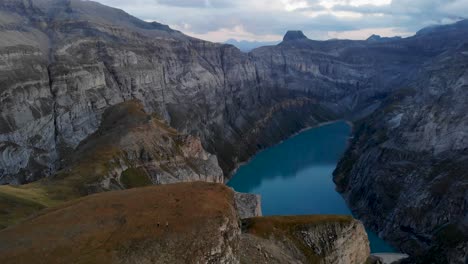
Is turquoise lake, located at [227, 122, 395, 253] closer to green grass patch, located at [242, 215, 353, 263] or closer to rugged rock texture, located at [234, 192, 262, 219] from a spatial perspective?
rugged rock texture, located at [234, 192, 262, 219]

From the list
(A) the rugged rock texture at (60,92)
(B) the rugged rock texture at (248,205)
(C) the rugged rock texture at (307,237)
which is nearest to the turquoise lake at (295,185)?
(A) the rugged rock texture at (60,92)

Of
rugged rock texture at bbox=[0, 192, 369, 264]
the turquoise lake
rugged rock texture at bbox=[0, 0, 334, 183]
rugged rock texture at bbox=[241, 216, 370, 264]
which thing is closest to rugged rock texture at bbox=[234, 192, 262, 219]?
rugged rock texture at bbox=[241, 216, 370, 264]

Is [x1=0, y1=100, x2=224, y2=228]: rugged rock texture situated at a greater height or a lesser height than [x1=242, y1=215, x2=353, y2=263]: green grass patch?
lesser

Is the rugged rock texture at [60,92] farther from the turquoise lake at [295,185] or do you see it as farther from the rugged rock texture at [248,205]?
the rugged rock texture at [248,205]

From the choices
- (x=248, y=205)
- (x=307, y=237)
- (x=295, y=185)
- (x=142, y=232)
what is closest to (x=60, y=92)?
(x=295, y=185)

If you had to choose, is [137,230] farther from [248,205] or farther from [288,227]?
[248,205]

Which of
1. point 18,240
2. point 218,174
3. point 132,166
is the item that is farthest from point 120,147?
point 18,240

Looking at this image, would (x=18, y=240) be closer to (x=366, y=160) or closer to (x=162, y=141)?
(x=162, y=141)
